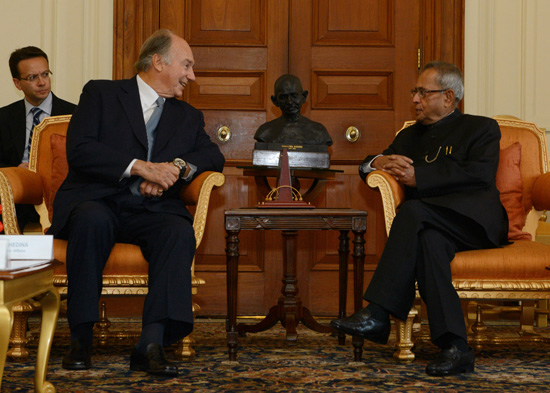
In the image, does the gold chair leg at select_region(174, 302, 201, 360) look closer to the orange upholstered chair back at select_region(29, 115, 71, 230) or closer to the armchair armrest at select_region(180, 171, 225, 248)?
the armchair armrest at select_region(180, 171, 225, 248)

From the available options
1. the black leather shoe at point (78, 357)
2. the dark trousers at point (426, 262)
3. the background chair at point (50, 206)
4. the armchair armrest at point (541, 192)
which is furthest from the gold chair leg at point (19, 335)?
the armchair armrest at point (541, 192)

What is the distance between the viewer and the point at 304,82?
4137 mm

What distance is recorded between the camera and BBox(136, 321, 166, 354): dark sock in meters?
2.54

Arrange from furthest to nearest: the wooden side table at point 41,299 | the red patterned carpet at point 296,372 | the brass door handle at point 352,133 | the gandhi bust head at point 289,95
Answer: the brass door handle at point 352,133, the gandhi bust head at point 289,95, the red patterned carpet at point 296,372, the wooden side table at point 41,299

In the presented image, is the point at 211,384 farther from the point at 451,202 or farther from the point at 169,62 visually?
the point at 169,62

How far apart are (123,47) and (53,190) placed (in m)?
1.20

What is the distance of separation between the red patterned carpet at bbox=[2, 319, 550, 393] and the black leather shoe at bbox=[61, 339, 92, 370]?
3 cm

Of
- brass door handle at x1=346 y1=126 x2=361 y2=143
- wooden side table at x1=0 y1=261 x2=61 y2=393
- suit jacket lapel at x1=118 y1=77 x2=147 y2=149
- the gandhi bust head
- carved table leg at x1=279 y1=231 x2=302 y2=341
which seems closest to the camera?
wooden side table at x1=0 y1=261 x2=61 y2=393

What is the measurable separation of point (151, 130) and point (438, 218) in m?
1.25

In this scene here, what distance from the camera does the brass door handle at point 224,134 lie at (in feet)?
13.5

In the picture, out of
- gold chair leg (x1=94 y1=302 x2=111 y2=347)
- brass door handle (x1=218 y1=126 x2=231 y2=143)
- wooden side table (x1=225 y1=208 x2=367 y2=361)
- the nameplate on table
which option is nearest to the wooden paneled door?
brass door handle (x1=218 y1=126 x2=231 y2=143)

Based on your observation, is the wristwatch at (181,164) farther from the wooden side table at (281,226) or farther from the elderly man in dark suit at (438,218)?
the elderly man in dark suit at (438,218)

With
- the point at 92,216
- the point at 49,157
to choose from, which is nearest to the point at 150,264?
the point at 92,216

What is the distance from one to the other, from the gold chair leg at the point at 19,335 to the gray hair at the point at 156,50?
1.12m
